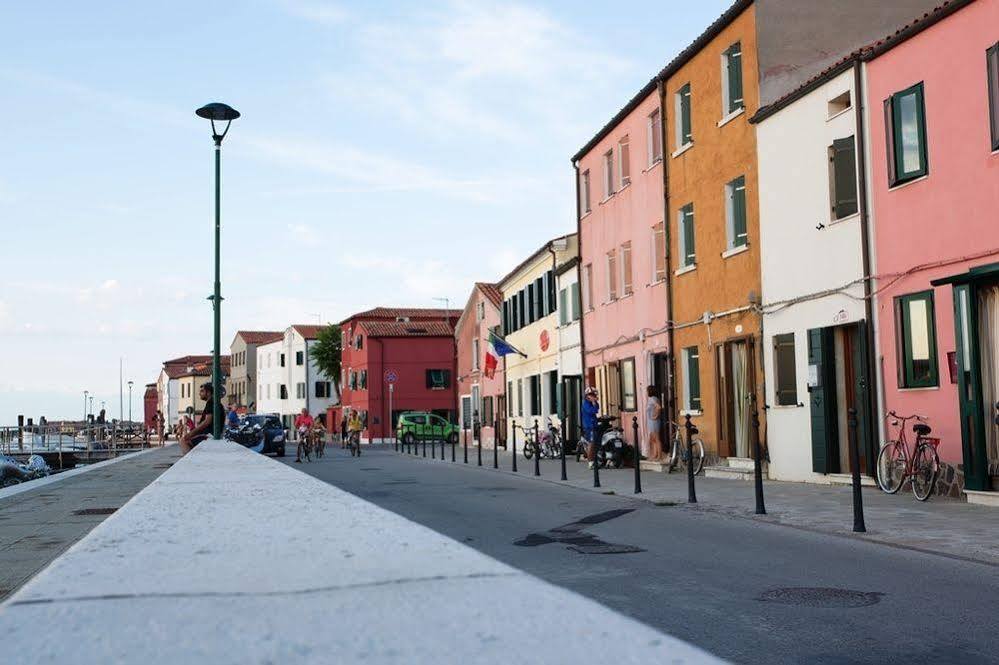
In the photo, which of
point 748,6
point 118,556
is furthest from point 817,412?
point 118,556

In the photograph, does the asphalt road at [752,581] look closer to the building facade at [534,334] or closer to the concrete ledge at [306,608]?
the concrete ledge at [306,608]

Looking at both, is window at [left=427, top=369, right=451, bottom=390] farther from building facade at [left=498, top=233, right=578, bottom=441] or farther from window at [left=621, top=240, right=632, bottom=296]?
window at [left=621, top=240, right=632, bottom=296]

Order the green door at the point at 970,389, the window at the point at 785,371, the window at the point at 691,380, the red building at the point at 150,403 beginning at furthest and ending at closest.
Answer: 1. the red building at the point at 150,403
2. the window at the point at 691,380
3. the window at the point at 785,371
4. the green door at the point at 970,389

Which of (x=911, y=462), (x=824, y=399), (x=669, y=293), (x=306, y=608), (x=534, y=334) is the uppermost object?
(x=534, y=334)

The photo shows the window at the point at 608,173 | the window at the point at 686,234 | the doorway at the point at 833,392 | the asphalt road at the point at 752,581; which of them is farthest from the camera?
the window at the point at 608,173

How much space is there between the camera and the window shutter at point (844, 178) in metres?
18.5

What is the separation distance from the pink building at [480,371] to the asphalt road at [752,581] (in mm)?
34701

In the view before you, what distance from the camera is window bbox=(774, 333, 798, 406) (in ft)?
67.8

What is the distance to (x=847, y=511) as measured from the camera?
1410cm

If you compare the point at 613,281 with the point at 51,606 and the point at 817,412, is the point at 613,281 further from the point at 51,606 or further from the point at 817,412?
the point at 51,606

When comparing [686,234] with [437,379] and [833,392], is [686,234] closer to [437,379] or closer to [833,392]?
[833,392]

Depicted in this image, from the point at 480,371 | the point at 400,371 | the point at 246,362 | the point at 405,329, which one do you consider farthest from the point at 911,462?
the point at 246,362

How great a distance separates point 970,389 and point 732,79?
10.9 metres

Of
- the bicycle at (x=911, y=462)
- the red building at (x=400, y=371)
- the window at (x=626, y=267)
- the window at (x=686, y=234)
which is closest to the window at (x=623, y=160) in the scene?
the window at (x=626, y=267)
